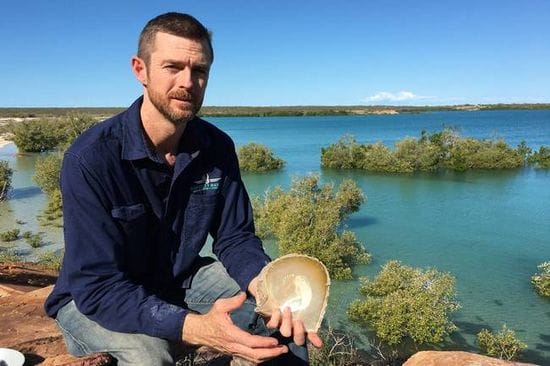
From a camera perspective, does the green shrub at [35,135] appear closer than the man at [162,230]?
No

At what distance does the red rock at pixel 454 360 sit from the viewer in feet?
13.2

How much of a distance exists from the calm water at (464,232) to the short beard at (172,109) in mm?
11105

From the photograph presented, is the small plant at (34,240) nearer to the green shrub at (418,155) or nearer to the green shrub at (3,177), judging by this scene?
the green shrub at (3,177)

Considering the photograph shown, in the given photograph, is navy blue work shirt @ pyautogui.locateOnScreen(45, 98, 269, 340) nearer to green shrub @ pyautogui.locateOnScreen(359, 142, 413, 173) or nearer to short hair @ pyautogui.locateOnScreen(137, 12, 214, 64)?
short hair @ pyautogui.locateOnScreen(137, 12, 214, 64)

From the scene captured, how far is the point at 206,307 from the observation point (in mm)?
3158

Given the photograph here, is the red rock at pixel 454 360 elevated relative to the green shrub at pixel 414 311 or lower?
elevated

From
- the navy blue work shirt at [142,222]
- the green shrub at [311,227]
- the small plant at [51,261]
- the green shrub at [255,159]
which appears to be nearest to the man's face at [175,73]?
the navy blue work shirt at [142,222]

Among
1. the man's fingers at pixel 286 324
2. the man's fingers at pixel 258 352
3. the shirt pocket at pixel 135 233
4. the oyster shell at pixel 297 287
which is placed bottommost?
the man's fingers at pixel 258 352

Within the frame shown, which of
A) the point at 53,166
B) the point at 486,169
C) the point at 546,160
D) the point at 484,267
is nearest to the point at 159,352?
the point at 484,267

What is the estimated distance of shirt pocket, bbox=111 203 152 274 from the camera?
274 cm

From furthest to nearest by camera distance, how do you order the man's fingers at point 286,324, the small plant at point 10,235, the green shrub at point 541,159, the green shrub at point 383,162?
the green shrub at point 541,159 → the green shrub at point 383,162 → the small plant at point 10,235 → the man's fingers at point 286,324

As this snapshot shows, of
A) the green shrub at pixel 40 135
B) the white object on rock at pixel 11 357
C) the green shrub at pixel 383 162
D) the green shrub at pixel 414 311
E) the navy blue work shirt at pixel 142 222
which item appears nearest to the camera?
the navy blue work shirt at pixel 142 222

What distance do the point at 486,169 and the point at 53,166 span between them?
A: 115 ft

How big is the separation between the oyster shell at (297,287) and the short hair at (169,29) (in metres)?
1.43
